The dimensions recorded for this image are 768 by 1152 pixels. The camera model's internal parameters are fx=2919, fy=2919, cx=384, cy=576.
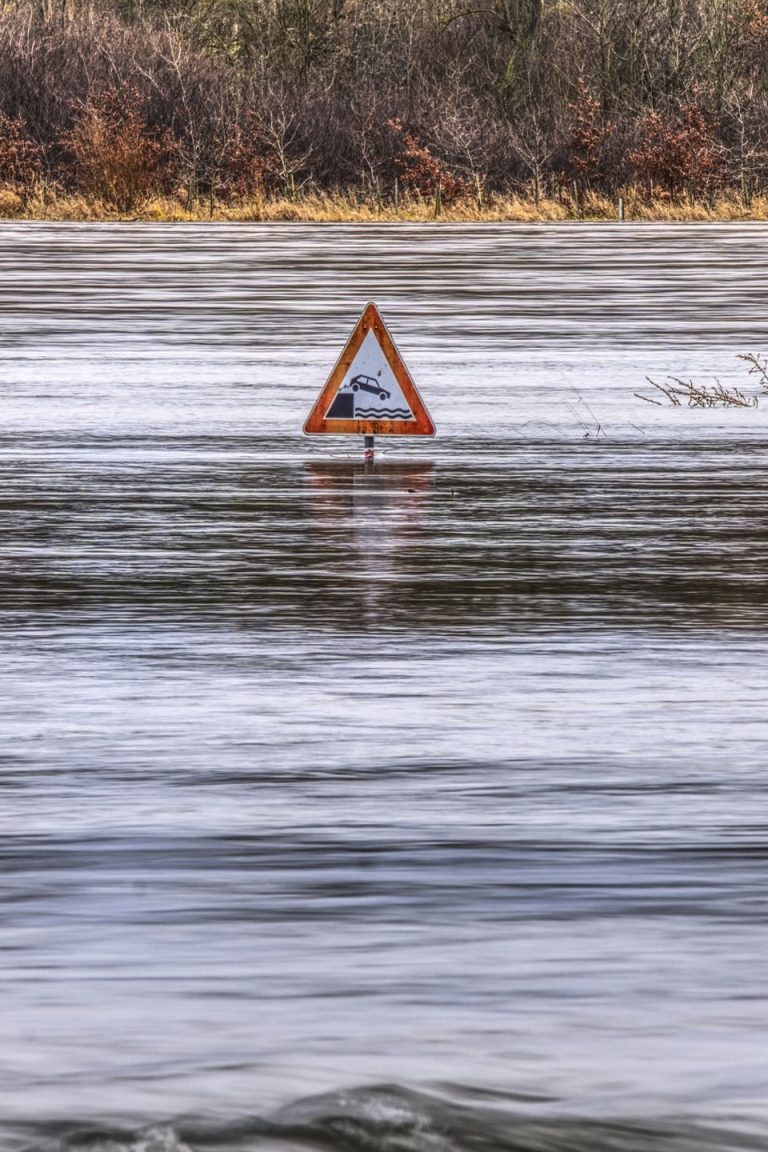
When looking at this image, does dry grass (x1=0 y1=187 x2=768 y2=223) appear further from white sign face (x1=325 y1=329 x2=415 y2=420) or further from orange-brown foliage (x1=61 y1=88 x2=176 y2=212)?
white sign face (x1=325 y1=329 x2=415 y2=420)

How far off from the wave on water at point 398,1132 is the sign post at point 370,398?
12129mm

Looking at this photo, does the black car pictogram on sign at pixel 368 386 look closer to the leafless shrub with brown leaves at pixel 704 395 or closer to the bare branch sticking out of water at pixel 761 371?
the leafless shrub with brown leaves at pixel 704 395

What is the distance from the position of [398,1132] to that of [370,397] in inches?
496

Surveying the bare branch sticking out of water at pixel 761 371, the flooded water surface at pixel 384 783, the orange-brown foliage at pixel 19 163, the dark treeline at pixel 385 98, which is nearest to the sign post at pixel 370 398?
the flooded water surface at pixel 384 783

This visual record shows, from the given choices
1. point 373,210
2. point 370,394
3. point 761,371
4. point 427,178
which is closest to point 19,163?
point 427,178

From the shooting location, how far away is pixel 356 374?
661 inches

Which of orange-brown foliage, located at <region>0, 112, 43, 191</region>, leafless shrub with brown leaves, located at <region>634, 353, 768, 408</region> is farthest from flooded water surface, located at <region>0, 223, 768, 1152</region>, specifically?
orange-brown foliage, located at <region>0, 112, 43, 191</region>

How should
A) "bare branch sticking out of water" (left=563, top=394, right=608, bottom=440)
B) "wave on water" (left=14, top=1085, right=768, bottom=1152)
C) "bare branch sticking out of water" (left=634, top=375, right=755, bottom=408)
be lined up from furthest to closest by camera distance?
"bare branch sticking out of water" (left=634, top=375, right=755, bottom=408), "bare branch sticking out of water" (left=563, top=394, right=608, bottom=440), "wave on water" (left=14, top=1085, right=768, bottom=1152)

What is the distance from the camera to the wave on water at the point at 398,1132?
434 cm

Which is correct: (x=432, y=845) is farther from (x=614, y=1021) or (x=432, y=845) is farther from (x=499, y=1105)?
(x=499, y=1105)

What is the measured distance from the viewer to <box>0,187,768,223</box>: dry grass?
202 ft

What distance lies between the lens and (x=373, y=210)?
2518 inches

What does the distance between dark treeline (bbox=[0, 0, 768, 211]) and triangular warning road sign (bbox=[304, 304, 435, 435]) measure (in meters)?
49.4

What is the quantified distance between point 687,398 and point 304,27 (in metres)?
63.0
